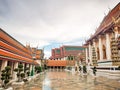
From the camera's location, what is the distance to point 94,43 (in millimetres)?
30484

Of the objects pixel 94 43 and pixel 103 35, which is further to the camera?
pixel 94 43

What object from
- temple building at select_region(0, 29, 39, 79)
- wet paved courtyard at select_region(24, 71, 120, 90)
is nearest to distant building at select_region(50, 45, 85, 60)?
wet paved courtyard at select_region(24, 71, 120, 90)

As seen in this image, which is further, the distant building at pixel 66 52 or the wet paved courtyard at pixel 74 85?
the distant building at pixel 66 52

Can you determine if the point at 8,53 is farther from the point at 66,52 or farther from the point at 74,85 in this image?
the point at 66,52

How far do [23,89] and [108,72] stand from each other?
14971mm

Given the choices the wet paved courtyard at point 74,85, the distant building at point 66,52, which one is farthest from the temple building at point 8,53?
the distant building at point 66,52

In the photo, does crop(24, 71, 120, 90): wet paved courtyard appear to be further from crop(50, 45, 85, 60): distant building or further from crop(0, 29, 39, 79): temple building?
crop(50, 45, 85, 60): distant building

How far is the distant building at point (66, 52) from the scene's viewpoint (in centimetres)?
5363

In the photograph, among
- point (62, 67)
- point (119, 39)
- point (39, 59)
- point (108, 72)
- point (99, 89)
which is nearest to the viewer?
point (99, 89)

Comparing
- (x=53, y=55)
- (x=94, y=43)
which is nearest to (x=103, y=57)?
(x=94, y=43)

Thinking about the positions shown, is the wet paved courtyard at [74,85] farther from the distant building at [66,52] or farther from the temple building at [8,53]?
the distant building at [66,52]

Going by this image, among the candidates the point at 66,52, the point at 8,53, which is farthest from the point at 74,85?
the point at 66,52

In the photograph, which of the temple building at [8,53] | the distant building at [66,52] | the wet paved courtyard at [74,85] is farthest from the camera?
the distant building at [66,52]

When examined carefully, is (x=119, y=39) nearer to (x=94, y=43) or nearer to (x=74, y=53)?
(x=94, y=43)
